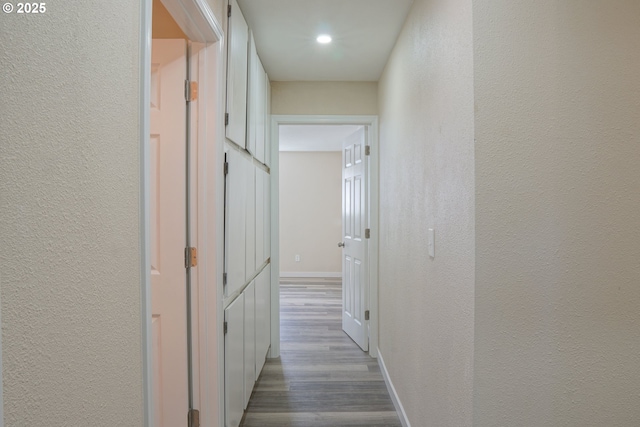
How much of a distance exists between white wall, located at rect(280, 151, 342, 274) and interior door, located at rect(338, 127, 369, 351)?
268 centimetres

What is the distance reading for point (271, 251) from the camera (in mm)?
3129

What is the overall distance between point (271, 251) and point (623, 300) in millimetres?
2434

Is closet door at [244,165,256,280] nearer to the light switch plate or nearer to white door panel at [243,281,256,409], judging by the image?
white door panel at [243,281,256,409]

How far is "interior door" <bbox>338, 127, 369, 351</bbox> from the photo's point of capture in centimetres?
324

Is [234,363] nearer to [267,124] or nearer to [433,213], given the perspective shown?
[433,213]

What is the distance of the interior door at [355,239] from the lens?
324 centimetres

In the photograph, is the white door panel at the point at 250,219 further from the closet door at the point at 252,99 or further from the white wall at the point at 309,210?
the white wall at the point at 309,210

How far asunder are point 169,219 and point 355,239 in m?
2.17

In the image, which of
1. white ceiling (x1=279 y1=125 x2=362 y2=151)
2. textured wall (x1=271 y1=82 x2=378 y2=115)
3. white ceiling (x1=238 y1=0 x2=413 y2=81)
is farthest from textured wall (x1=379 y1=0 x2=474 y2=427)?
white ceiling (x1=279 y1=125 x2=362 y2=151)

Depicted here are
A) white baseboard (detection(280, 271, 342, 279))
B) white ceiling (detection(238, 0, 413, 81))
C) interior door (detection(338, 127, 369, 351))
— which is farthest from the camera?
white baseboard (detection(280, 271, 342, 279))

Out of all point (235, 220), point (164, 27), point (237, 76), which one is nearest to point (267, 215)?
point (235, 220)

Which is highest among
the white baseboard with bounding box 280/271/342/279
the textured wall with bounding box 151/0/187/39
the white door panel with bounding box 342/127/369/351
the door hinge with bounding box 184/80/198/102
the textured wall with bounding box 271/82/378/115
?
the textured wall with bounding box 271/82/378/115

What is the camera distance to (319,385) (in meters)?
2.64

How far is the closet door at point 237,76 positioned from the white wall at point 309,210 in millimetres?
4513
